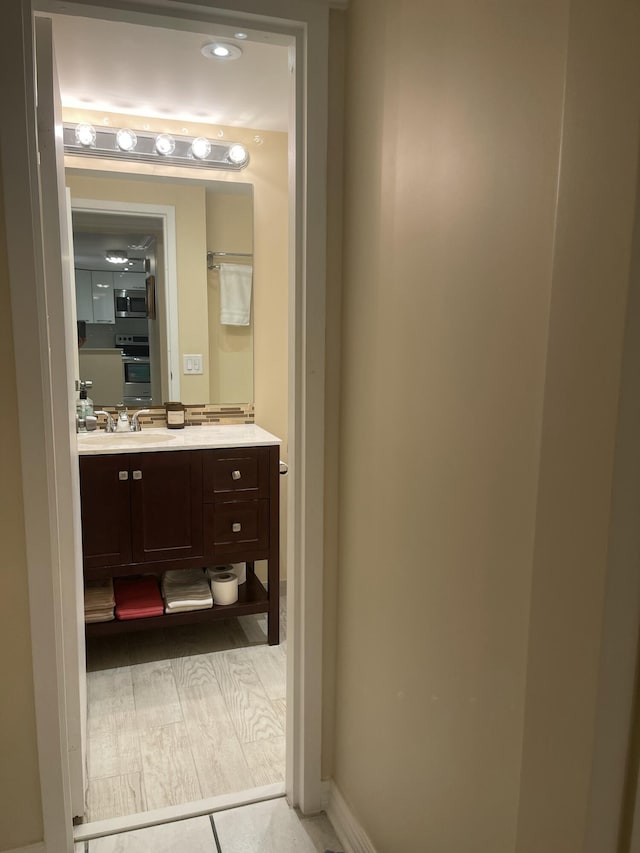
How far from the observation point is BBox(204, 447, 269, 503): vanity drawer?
2.63 metres

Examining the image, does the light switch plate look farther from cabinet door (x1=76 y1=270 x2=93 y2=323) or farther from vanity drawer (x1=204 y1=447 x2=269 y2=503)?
vanity drawer (x1=204 y1=447 x2=269 y2=503)

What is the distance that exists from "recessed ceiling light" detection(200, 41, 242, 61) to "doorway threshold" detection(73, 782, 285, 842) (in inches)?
93.8

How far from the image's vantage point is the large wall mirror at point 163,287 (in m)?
2.88

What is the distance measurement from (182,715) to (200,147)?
7.85ft

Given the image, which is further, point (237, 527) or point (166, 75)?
point (237, 527)

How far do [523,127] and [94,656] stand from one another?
8.59ft

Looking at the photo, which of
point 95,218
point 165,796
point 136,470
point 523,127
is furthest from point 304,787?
point 95,218

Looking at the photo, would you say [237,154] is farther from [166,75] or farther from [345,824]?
[345,824]

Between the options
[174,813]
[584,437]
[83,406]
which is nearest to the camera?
[584,437]

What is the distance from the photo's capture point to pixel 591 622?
0.76 meters

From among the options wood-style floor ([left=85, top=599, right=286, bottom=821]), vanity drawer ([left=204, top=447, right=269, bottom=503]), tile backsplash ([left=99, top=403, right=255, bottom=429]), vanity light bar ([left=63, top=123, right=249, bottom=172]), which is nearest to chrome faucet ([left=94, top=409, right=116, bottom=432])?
tile backsplash ([left=99, top=403, right=255, bottom=429])

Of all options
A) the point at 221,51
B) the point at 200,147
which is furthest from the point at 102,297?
the point at 221,51

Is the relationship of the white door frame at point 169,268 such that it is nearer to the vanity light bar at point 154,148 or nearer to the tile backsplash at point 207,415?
the tile backsplash at point 207,415

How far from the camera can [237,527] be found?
271cm
